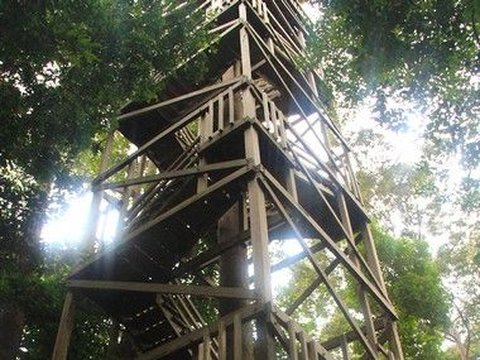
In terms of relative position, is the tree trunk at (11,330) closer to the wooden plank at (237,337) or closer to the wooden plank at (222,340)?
the wooden plank at (222,340)

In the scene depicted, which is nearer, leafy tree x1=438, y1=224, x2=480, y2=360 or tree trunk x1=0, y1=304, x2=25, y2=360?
tree trunk x1=0, y1=304, x2=25, y2=360

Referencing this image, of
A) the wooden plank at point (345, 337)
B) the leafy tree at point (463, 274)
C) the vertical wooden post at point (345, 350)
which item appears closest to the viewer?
the vertical wooden post at point (345, 350)

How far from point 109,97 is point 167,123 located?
4.29 metres

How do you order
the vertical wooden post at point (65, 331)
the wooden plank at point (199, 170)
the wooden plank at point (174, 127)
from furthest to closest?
the wooden plank at point (174, 127), the vertical wooden post at point (65, 331), the wooden plank at point (199, 170)

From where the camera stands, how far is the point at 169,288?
6785 mm

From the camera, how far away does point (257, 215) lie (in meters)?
6.27

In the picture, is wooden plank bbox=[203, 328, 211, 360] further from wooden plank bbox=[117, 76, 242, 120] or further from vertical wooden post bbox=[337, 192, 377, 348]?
wooden plank bbox=[117, 76, 242, 120]

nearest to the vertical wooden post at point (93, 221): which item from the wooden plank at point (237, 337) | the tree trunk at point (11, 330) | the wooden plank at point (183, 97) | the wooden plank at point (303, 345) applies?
the wooden plank at point (183, 97)

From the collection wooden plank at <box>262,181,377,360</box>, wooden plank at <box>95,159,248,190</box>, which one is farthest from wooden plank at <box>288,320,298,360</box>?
wooden plank at <box>95,159,248,190</box>

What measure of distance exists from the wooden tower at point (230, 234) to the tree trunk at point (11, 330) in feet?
8.91

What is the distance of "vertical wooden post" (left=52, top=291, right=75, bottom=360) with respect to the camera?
723 cm

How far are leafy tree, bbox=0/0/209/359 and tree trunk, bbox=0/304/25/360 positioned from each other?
6.72 ft

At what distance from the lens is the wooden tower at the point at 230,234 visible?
6.20 metres

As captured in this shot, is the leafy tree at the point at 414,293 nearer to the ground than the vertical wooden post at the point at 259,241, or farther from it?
farther from it
